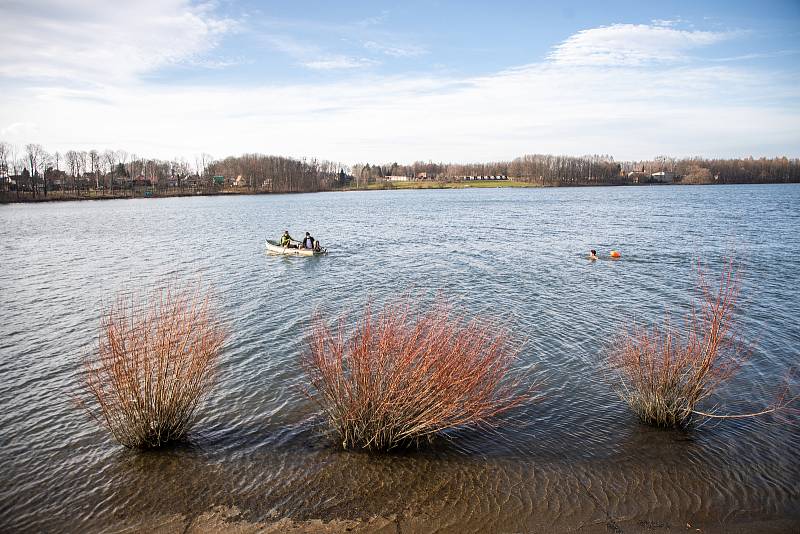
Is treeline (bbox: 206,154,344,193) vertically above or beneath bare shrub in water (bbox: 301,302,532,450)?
above

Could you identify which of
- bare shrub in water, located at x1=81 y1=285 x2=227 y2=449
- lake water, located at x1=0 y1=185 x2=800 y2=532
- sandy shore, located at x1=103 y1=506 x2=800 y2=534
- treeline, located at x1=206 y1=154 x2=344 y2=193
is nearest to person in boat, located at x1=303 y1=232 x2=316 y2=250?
lake water, located at x1=0 y1=185 x2=800 y2=532

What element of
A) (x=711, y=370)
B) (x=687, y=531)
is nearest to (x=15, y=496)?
(x=687, y=531)

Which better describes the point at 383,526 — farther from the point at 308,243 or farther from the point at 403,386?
the point at 308,243

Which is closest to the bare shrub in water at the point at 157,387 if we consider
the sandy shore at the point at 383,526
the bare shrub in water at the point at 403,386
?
the sandy shore at the point at 383,526

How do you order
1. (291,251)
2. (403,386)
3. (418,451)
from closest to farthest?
(403,386) < (418,451) < (291,251)

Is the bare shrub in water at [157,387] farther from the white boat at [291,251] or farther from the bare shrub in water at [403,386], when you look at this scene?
the white boat at [291,251]

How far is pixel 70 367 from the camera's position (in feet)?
56.2

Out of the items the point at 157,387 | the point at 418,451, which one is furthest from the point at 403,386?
the point at 157,387

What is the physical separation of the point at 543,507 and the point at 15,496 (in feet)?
33.1

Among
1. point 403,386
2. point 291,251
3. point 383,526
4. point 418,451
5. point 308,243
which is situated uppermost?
point 308,243

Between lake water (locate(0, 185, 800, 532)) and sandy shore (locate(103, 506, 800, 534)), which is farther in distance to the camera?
lake water (locate(0, 185, 800, 532))

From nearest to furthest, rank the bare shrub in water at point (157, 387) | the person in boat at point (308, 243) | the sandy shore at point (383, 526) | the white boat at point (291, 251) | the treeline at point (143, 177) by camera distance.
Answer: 1. the sandy shore at point (383, 526)
2. the bare shrub in water at point (157, 387)
3. the white boat at point (291, 251)
4. the person in boat at point (308, 243)
5. the treeline at point (143, 177)

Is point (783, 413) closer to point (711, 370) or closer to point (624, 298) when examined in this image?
point (711, 370)

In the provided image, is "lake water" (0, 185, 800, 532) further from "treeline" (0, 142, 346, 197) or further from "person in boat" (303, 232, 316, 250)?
"treeline" (0, 142, 346, 197)
